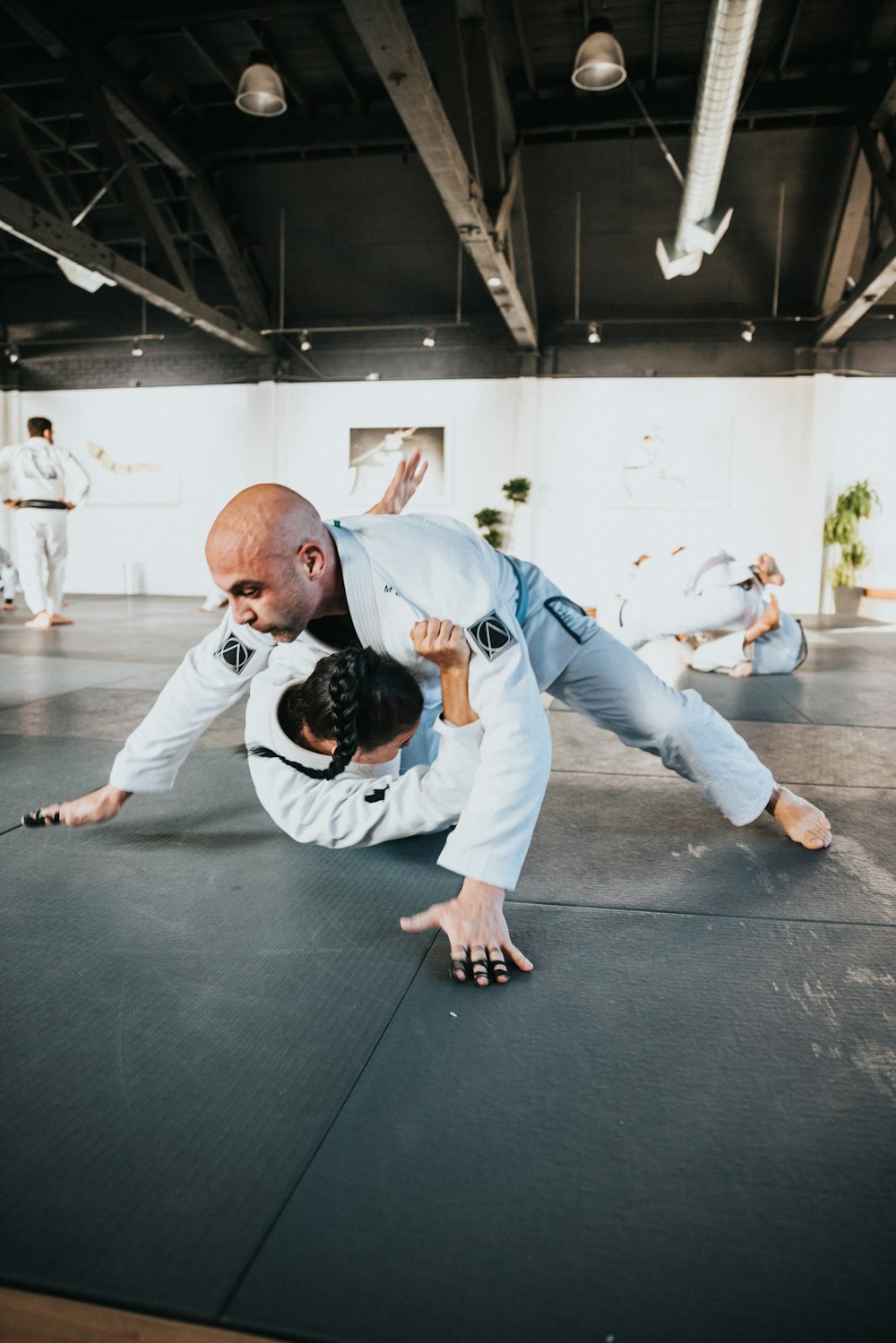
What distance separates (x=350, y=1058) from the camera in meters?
1.28

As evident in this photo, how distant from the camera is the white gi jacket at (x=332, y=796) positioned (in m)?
2.08

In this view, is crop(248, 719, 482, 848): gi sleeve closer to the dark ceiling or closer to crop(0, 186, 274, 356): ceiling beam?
the dark ceiling

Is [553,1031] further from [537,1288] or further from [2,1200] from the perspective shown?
[2,1200]

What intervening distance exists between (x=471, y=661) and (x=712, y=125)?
5.88 metres

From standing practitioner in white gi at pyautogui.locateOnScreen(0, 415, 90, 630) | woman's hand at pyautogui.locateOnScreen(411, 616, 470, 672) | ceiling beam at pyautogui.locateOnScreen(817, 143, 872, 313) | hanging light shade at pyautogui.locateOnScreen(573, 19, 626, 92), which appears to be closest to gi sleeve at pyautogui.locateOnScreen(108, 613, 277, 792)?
woman's hand at pyautogui.locateOnScreen(411, 616, 470, 672)

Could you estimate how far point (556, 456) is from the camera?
38.5ft

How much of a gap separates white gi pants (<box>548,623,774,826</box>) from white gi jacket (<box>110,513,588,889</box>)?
87mm

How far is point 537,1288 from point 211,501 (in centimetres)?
1246

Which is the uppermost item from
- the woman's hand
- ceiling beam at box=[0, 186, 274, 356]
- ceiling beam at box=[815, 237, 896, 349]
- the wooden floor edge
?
ceiling beam at box=[815, 237, 896, 349]

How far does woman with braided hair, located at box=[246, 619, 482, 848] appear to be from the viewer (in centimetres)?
176

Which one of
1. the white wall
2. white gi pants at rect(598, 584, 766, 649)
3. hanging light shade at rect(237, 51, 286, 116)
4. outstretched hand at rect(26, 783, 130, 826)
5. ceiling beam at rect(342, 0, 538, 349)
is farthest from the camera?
the white wall

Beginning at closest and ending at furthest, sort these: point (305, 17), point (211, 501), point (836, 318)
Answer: point (305, 17), point (836, 318), point (211, 501)

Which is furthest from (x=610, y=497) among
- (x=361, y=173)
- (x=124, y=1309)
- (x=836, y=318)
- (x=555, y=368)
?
(x=124, y=1309)

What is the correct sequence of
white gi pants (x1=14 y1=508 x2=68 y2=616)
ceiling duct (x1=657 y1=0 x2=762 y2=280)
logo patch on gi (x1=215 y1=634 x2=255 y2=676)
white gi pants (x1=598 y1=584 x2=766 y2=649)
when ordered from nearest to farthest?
logo patch on gi (x1=215 y1=634 x2=255 y2=676) < ceiling duct (x1=657 y1=0 x2=762 y2=280) < white gi pants (x1=598 y1=584 x2=766 y2=649) < white gi pants (x1=14 y1=508 x2=68 y2=616)
